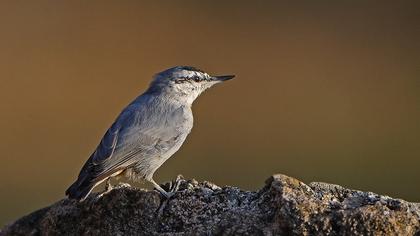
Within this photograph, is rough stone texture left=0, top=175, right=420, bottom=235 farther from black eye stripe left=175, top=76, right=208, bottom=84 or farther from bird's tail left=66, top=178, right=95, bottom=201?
black eye stripe left=175, top=76, right=208, bottom=84

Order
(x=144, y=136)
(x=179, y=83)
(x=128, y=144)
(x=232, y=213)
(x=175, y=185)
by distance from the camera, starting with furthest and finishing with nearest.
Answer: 1. (x=179, y=83)
2. (x=144, y=136)
3. (x=128, y=144)
4. (x=175, y=185)
5. (x=232, y=213)

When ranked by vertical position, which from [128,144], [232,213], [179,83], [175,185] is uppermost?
[179,83]

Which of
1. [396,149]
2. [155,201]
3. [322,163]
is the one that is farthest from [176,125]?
[396,149]

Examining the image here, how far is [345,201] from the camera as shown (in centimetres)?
399

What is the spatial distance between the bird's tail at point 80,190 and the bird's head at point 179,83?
135 centimetres

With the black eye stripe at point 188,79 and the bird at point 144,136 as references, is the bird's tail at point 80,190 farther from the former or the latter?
the black eye stripe at point 188,79

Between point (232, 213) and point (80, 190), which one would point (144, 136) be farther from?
point (232, 213)

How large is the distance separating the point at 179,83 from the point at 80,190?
1611mm

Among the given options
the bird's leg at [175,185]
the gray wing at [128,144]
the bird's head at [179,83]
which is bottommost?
the bird's leg at [175,185]

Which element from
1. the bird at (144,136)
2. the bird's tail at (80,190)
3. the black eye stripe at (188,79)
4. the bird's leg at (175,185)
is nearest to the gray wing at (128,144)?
the bird at (144,136)

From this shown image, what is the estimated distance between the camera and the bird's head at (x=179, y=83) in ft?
19.9

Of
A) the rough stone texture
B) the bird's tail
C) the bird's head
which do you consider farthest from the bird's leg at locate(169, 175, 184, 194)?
the bird's head

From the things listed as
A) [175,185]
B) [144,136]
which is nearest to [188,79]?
[144,136]

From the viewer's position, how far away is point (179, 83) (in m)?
6.09
